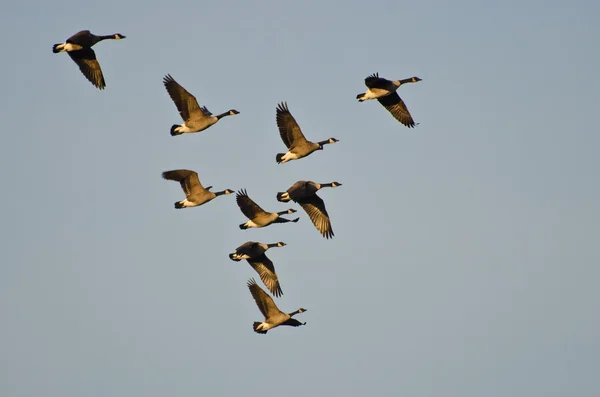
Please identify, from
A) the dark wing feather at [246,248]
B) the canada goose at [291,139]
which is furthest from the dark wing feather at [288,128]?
the dark wing feather at [246,248]

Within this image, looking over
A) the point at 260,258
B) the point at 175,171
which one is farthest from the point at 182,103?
the point at 260,258

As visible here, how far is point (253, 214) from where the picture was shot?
1800 inches

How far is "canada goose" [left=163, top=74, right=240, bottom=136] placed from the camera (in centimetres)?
4391

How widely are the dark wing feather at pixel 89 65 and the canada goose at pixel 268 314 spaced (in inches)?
335

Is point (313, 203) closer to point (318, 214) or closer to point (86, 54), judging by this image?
point (318, 214)

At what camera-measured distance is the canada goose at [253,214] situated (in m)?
45.3

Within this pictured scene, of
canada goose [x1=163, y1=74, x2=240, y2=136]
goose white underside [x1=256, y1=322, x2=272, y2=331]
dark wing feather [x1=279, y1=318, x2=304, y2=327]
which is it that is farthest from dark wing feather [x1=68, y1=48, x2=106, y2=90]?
dark wing feather [x1=279, y1=318, x2=304, y2=327]

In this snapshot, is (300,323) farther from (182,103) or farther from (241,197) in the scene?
(182,103)

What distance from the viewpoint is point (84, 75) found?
4381cm

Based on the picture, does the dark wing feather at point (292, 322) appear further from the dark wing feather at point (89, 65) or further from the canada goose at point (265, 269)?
the dark wing feather at point (89, 65)

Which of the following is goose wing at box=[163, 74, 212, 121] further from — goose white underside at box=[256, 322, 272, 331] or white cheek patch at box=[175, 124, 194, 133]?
goose white underside at box=[256, 322, 272, 331]

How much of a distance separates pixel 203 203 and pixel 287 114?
4479mm

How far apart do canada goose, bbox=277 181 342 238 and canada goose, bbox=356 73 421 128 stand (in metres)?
3.38

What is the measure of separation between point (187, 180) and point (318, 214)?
451cm
